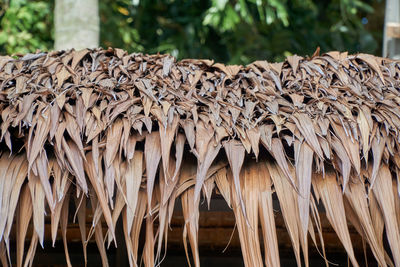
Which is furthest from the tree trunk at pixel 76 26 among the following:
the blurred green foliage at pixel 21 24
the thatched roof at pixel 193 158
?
the thatched roof at pixel 193 158

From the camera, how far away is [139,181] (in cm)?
110

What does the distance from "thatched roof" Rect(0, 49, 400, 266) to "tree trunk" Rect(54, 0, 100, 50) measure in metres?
1.05

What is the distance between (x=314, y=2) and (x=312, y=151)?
11.6ft

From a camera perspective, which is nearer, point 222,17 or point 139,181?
point 139,181

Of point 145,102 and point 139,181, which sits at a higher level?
point 145,102

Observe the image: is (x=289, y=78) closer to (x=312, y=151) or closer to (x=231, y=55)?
(x=312, y=151)

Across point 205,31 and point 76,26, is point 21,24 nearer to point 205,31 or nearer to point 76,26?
point 76,26

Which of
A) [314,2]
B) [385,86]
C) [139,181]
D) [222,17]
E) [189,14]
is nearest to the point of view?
[139,181]

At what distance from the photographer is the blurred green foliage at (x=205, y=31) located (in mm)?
3527

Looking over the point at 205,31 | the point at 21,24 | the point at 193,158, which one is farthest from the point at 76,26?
the point at 205,31

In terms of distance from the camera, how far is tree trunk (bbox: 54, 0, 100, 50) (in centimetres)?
223

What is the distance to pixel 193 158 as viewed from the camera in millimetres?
1174

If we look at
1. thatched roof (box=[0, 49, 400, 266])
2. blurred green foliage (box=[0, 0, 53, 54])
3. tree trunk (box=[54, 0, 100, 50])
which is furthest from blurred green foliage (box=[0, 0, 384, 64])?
thatched roof (box=[0, 49, 400, 266])

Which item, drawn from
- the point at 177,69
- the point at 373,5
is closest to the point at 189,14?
the point at 373,5
